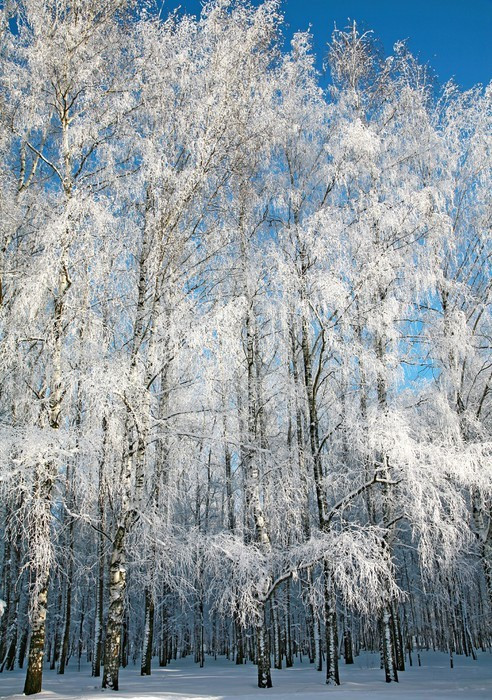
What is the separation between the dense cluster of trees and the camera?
725 centimetres

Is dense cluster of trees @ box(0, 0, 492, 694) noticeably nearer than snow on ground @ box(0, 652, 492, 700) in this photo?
No

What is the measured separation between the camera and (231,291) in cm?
1149

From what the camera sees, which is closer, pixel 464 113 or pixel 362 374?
pixel 362 374

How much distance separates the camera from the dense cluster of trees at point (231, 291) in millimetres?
7254

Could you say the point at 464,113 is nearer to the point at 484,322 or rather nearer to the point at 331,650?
the point at 484,322

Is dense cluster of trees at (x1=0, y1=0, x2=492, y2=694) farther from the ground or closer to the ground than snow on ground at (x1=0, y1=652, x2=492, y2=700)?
farther from the ground

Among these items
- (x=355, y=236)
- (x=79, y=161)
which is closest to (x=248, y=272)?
(x=355, y=236)

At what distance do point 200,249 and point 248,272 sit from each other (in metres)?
1.18

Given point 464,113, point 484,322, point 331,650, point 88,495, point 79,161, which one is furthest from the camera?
point 464,113

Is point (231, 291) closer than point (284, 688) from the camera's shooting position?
No

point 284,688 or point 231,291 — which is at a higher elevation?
point 231,291

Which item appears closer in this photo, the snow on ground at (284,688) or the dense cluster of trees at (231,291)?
the snow on ground at (284,688)

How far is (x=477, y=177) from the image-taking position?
469 inches

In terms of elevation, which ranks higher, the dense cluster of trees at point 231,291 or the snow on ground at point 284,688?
the dense cluster of trees at point 231,291
